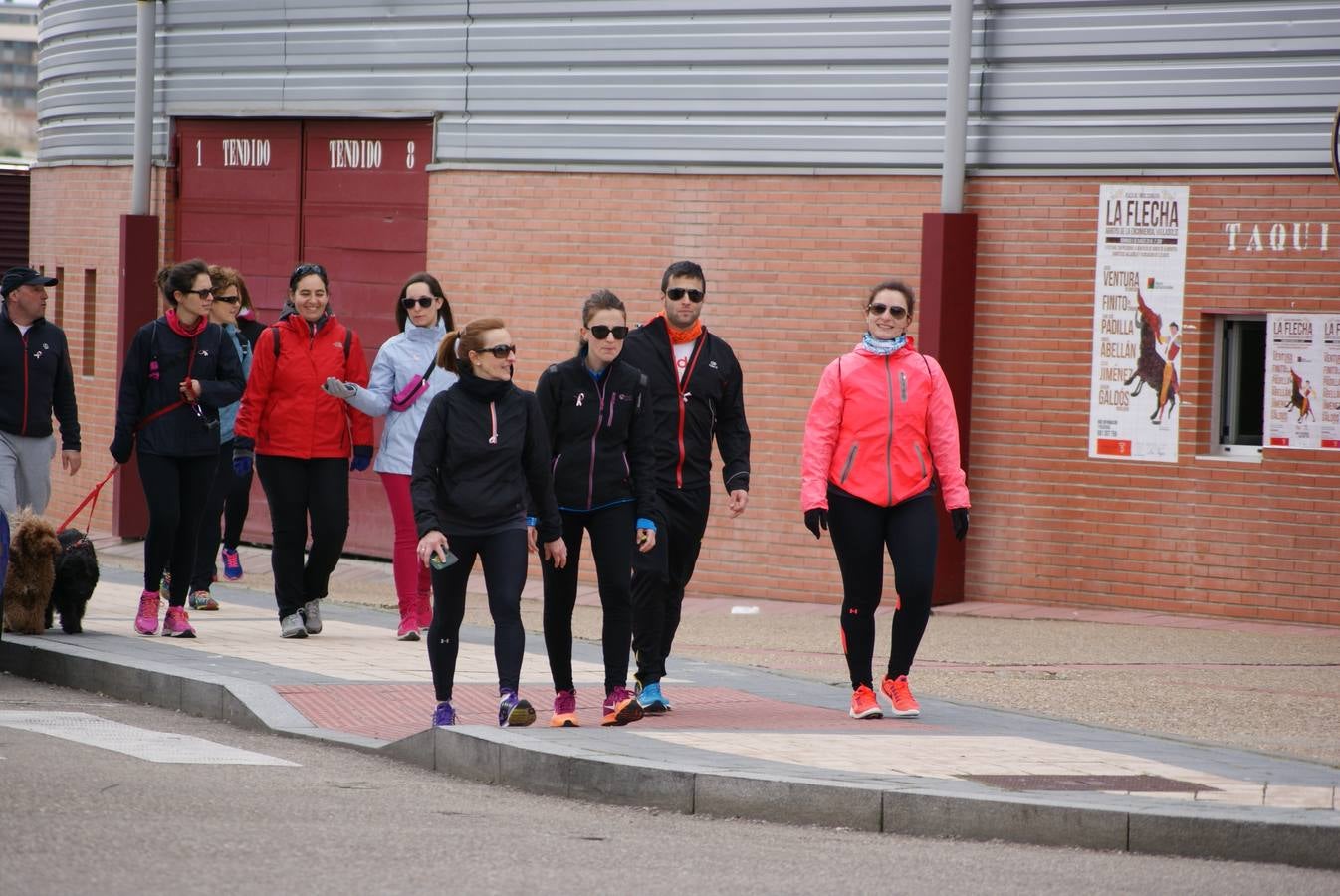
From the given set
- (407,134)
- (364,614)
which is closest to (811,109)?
(407,134)

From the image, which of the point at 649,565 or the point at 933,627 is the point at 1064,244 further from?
the point at 649,565

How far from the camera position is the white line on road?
8.00 metres

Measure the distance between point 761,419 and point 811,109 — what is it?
216 centimetres

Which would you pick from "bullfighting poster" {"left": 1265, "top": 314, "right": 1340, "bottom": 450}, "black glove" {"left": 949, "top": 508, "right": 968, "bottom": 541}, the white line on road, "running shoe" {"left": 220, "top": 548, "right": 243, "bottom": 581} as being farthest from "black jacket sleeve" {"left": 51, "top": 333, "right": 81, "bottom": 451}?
"bullfighting poster" {"left": 1265, "top": 314, "right": 1340, "bottom": 450}

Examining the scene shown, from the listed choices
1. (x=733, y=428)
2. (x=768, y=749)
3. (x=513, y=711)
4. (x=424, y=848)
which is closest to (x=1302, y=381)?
(x=733, y=428)

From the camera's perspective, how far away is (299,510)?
11234mm

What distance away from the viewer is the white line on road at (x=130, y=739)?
8000mm

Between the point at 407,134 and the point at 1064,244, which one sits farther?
the point at 407,134

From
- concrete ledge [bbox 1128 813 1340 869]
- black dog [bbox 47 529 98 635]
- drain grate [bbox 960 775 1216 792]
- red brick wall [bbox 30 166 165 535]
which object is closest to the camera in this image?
concrete ledge [bbox 1128 813 1340 869]

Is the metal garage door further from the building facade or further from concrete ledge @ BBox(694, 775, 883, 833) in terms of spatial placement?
concrete ledge @ BBox(694, 775, 883, 833)

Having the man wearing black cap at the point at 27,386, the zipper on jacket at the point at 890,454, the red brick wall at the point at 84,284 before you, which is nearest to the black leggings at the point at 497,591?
the zipper on jacket at the point at 890,454

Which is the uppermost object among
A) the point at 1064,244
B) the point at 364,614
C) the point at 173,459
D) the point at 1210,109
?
the point at 1210,109

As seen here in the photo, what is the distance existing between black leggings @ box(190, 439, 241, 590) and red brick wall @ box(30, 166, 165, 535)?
549cm

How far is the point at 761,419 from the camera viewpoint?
569 inches
